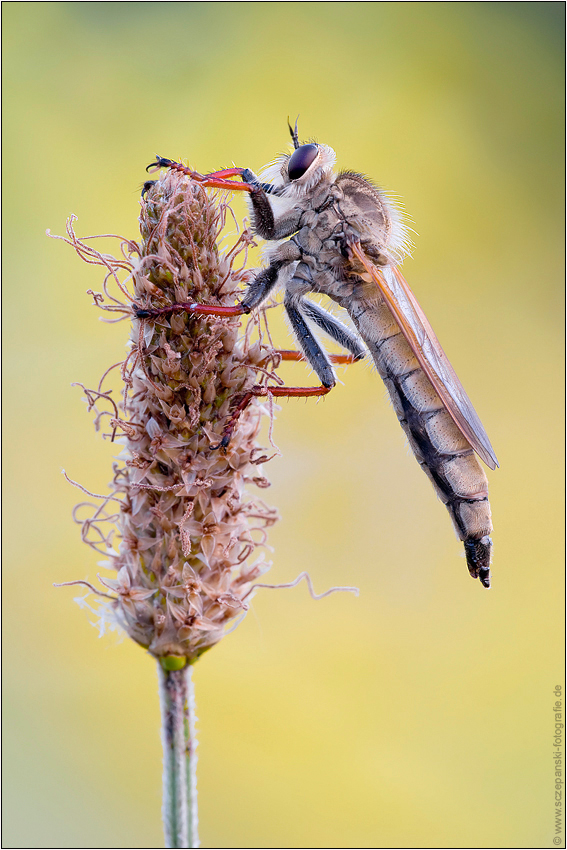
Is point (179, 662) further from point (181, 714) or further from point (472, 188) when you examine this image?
point (472, 188)

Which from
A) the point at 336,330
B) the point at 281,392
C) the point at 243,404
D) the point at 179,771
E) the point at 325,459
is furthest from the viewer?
the point at 325,459

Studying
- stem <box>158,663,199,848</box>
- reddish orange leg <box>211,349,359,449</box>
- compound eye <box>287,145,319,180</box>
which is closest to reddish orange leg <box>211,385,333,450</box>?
reddish orange leg <box>211,349,359,449</box>

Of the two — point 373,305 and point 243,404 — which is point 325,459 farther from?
point 243,404

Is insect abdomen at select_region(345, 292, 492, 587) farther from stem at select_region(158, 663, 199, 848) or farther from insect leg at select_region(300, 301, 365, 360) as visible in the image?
stem at select_region(158, 663, 199, 848)

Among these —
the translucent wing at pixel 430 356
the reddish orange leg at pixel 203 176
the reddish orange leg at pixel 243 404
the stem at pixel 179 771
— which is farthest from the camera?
the translucent wing at pixel 430 356

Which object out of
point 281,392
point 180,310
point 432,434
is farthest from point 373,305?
point 180,310

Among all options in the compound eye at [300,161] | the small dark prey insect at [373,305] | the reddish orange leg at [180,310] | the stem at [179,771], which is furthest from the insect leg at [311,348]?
the stem at [179,771]

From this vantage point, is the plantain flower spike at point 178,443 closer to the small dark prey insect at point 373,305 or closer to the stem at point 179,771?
the stem at point 179,771

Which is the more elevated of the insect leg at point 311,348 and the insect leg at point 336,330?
the insect leg at point 336,330
